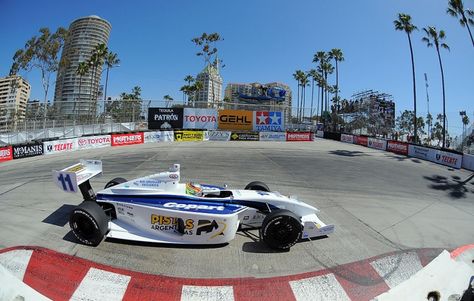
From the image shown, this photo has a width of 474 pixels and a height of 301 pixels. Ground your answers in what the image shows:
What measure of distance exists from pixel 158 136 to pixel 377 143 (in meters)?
22.2

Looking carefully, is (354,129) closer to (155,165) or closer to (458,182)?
(458,182)

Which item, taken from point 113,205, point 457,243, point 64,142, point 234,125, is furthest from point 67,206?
point 234,125

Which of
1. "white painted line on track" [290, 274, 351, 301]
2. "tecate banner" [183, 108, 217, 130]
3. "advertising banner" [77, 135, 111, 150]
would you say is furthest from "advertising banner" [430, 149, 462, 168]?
"advertising banner" [77, 135, 111, 150]

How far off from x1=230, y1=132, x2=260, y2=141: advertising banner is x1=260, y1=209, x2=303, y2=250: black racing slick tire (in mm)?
27189

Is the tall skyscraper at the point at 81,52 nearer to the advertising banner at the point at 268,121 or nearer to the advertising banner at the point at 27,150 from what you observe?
the advertising banner at the point at 27,150

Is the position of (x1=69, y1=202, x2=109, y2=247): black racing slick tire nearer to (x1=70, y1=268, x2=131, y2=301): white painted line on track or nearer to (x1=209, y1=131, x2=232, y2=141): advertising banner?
(x1=70, y1=268, x2=131, y2=301): white painted line on track

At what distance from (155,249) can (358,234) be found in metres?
4.80

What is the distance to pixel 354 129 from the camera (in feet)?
190

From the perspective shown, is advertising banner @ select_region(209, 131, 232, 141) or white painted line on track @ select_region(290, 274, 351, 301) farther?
advertising banner @ select_region(209, 131, 232, 141)

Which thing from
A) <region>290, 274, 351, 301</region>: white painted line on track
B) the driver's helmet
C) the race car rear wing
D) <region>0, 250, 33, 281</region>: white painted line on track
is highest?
the race car rear wing

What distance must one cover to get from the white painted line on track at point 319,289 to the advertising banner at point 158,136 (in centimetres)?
2648

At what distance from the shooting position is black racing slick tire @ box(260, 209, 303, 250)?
6.26 m

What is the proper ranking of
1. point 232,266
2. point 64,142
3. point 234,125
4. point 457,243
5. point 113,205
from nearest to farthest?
point 232,266 < point 113,205 < point 457,243 < point 64,142 < point 234,125

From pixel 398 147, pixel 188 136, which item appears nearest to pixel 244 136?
pixel 188 136
